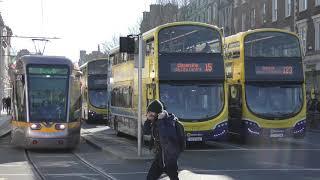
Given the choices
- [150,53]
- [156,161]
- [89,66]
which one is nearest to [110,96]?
[150,53]

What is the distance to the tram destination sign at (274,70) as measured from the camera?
22.8 meters

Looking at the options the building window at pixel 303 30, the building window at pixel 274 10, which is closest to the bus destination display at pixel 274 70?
the building window at pixel 303 30

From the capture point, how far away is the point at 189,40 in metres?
21.1

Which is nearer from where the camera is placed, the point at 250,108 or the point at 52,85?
the point at 52,85

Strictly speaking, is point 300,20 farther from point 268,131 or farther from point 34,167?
point 34,167

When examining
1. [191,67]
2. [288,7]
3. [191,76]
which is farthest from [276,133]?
[288,7]

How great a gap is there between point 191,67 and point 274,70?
378 cm

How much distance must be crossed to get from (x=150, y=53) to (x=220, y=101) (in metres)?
2.89

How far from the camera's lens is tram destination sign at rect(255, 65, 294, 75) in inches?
898

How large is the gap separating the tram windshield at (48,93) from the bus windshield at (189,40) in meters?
3.42

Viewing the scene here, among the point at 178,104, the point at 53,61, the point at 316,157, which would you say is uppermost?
the point at 53,61

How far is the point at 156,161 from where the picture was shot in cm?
957

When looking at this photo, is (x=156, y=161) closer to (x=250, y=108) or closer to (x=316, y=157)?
(x=316, y=157)

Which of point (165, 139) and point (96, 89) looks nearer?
point (165, 139)
